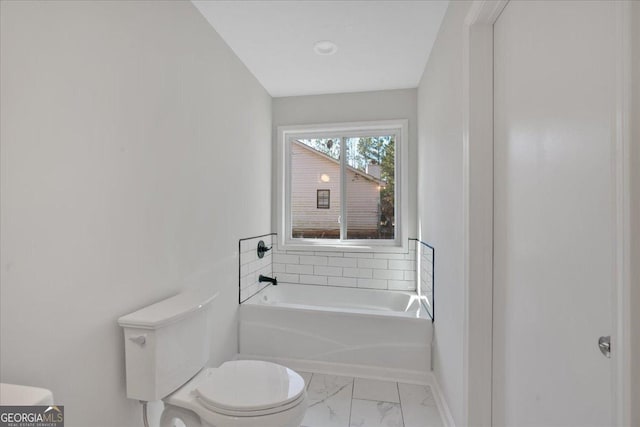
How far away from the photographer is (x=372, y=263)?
3.03m

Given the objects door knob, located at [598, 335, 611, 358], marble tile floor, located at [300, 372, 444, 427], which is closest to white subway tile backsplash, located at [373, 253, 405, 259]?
marble tile floor, located at [300, 372, 444, 427]

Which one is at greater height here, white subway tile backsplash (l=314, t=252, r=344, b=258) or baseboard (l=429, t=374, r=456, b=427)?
white subway tile backsplash (l=314, t=252, r=344, b=258)

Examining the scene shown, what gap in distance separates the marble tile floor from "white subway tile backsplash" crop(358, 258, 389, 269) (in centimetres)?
106

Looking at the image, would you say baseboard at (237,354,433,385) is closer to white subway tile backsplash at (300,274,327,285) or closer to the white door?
white subway tile backsplash at (300,274,327,285)

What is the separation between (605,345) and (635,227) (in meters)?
0.33

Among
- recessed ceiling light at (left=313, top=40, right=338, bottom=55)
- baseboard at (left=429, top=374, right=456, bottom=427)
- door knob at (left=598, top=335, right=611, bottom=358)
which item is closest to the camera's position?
door knob at (left=598, top=335, right=611, bottom=358)

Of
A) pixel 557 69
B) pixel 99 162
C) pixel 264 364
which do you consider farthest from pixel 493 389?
pixel 99 162

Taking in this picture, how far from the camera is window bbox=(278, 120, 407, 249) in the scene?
3104 mm

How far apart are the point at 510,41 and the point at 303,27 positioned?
133cm

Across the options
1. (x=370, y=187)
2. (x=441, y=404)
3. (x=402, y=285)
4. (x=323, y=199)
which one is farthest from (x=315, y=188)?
(x=441, y=404)

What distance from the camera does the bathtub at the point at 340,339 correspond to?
2270mm

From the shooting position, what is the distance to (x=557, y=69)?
2.92 feet

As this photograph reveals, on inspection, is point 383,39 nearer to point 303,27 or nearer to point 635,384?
point 303,27

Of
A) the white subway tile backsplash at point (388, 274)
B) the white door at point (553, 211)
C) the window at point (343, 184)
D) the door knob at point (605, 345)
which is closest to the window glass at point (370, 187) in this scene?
the window at point (343, 184)
